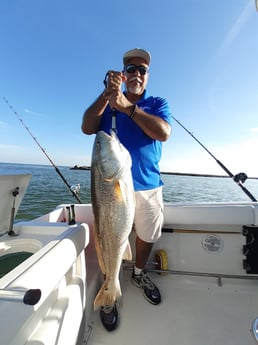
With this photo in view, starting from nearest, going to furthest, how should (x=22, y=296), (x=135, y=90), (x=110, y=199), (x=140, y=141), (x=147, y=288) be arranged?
(x=22, y=296), (x=110, y=199), (x=140, y=141), (x=135, y=90), (x=147, y=288)

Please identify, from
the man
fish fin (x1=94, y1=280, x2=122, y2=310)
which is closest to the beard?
the man

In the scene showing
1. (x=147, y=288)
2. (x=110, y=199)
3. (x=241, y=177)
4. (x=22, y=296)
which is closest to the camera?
(x=22, y=296)

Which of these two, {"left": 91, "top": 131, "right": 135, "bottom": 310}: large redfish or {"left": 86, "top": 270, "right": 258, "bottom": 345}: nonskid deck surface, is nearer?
{"left": 91, "top": 131, "right": 135, "bottom": 310}: large redfish

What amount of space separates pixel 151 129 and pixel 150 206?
70cm

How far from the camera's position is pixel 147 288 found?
2.19 m

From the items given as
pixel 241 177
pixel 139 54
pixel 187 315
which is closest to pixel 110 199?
pixel 139 54

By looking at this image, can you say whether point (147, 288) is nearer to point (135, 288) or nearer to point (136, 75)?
point (135, 288)

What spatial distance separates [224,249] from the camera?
2.47 meters

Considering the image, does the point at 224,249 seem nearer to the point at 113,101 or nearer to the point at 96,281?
the point at 96,281

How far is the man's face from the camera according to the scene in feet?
→ 6.04

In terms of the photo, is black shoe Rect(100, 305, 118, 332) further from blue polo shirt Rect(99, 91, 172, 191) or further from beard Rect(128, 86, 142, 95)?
beard Rect(128, 86, 142, 95)

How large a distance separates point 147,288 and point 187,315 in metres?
0.42

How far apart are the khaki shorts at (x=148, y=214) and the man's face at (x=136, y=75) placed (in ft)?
2.90

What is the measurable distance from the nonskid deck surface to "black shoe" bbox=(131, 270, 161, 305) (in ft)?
0.15
